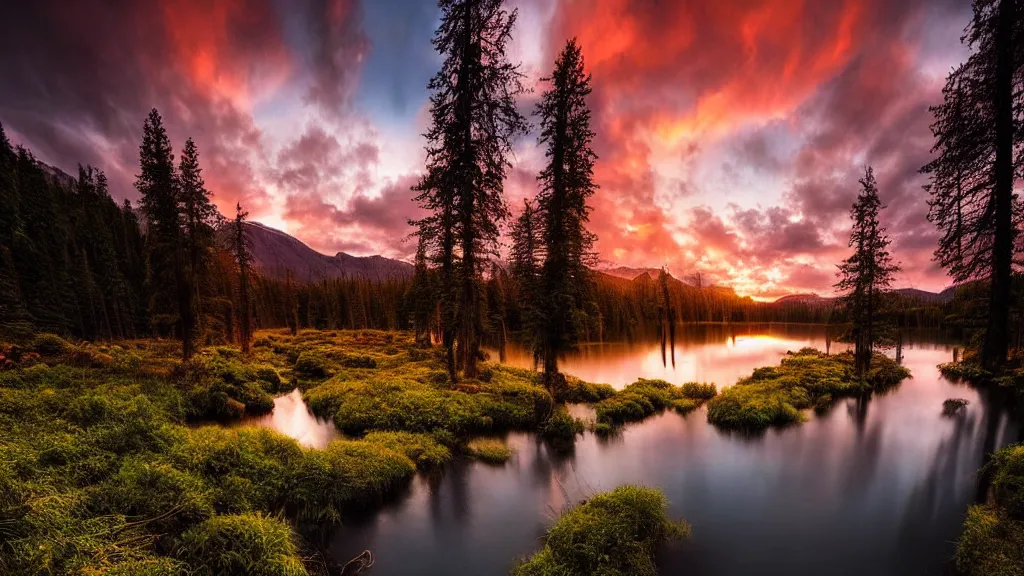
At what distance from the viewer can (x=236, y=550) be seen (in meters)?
5.88

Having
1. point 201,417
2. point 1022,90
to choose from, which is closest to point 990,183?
point 1022,90

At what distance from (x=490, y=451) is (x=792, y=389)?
20208 millimetres

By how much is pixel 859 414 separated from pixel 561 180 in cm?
2075

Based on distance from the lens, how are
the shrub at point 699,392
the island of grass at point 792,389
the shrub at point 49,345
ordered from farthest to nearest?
the shrub at point 699,392, the shrub at point 49,345, the island of grass at point 792,389

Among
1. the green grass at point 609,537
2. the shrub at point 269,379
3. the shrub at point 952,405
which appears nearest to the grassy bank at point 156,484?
the green grass at point 609,537

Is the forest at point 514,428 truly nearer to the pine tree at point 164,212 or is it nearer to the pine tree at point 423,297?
the pine tree at point 164,212

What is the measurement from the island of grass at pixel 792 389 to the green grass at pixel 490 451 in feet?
36.1

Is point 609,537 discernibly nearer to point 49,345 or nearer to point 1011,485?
point 1011,485

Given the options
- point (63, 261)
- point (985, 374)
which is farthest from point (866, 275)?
point (63, 261)

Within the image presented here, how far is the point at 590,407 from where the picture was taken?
65.9 feet

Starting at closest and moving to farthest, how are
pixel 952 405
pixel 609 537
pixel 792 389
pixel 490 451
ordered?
pixel 609 537 → pixel 490 451 → pixel 952 405 → pixel 792 389

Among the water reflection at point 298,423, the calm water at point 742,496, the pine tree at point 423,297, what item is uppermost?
the pine tree at point 423,297

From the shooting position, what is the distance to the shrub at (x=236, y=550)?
18.2ft

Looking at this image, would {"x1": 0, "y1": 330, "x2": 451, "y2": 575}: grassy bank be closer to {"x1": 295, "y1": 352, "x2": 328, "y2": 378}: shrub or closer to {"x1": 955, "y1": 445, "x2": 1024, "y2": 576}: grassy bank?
{"x1": 955, "y1": 445, "x2": 1024, "y2": 576}: grassy bank
